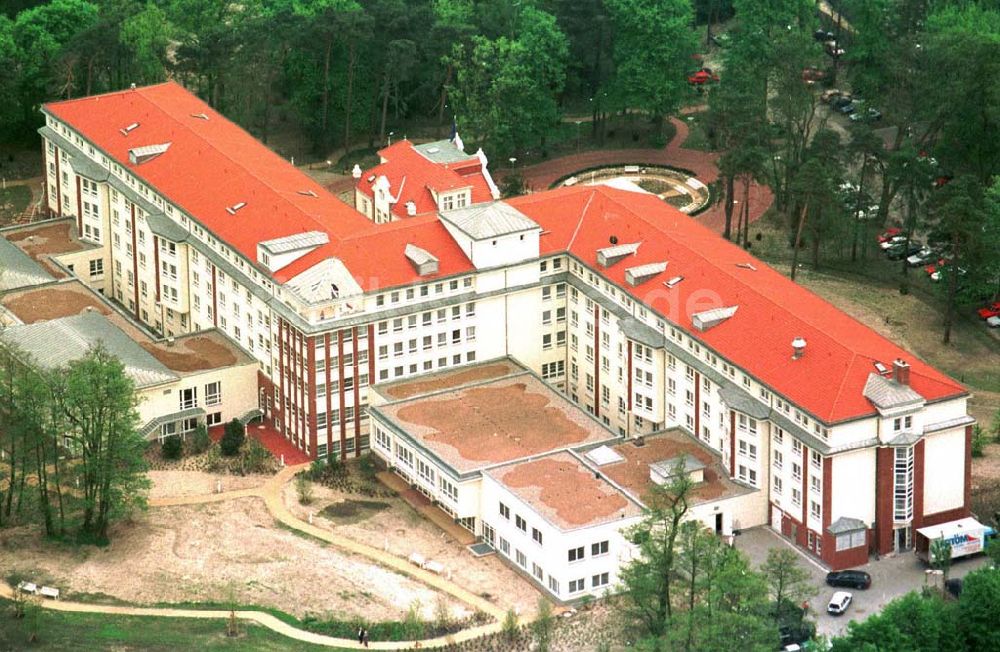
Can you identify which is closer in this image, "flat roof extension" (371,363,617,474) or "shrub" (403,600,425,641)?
"shrub" (403,600,425,641)

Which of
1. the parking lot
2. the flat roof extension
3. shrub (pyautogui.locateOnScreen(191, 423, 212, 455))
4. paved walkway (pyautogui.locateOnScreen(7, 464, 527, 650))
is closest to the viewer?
paved walkway (pyautogui.locateOnScreen(7, 464, 527, 650))

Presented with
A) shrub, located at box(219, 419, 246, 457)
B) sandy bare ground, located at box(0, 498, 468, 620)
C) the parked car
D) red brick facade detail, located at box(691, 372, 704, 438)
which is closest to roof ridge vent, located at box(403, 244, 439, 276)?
shrub, located at box(219, 419, 246, 457)

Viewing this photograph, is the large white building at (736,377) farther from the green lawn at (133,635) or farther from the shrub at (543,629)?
the green lawn at (133,635)

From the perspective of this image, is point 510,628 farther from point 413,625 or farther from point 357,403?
point 357,403

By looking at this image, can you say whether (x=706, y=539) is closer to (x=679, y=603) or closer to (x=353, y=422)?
(x=679, y=603)

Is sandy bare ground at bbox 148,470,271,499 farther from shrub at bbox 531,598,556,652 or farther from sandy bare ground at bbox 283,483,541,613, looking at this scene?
shrub at bbox 531,598,556,652

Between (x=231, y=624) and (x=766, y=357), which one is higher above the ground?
(x=766, y=357)

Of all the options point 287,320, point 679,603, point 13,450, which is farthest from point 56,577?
point 679,603
